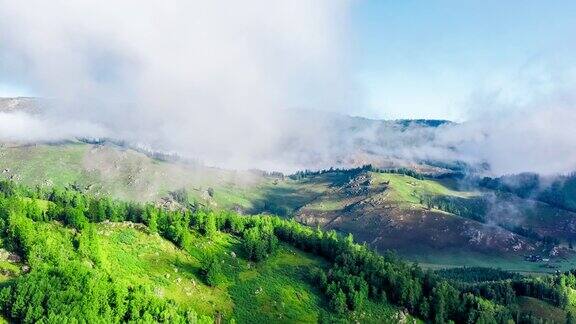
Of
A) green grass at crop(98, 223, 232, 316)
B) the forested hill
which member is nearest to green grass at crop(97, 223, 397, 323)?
green grass at crop(98, 223, 232, 316)

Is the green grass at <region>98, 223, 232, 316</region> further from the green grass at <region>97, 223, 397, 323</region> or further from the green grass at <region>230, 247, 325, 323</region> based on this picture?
the green grass at <region>230, 247, 325, 323</region>

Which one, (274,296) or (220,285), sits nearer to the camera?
(220,285)

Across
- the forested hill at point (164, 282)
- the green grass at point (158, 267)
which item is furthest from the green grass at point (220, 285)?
the forested hill at point (164, 282)

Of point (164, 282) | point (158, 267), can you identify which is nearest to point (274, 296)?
point (164, 282)

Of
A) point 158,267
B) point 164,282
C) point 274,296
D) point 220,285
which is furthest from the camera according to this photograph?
point 274,296

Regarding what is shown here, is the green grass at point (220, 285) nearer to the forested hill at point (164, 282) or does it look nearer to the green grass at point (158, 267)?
the green grass at point (158, 267)

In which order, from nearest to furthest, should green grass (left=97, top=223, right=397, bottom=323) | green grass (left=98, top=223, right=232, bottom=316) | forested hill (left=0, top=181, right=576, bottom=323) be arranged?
1. forested hill (left=0, top=181, right=576, bottom=323)
2. green grass (left=98, top=223, right=232, bottom=316)
3. green grass (left=97, top=223, right=397, bottom=323)

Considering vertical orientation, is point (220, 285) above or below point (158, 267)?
below

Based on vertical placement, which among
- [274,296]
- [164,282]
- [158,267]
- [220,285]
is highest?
[158,267]

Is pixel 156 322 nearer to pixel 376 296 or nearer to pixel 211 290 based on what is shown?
pixel 211 290

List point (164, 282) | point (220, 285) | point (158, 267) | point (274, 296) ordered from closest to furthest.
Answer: point (164, 282) → point (158, 267) → point (220, 285) → point (274, 296)

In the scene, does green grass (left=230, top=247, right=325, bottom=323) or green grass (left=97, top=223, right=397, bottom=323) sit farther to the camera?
green grass (left=230, top=247, right=325, bottom=323)

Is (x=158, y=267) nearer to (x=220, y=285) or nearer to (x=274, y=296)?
(x=220, y=285)
